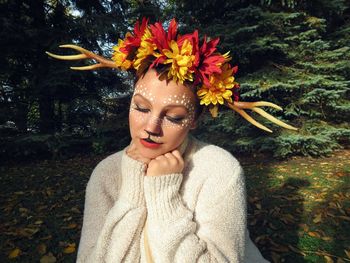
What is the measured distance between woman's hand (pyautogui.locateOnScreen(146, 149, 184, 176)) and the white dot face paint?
0.18m

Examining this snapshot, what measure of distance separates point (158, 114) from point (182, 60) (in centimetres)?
32

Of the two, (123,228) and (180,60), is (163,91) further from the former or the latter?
(123,228)

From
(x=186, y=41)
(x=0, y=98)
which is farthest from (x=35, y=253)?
(x=0, y=98)

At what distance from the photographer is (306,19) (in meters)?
6.68

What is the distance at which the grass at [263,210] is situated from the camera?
3.31 meters

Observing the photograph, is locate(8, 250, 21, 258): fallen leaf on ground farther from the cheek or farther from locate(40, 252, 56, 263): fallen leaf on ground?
the cheek

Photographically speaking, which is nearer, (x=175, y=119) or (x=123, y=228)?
(x=123, y=228)

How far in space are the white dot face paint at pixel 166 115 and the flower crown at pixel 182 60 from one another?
0.31 ft

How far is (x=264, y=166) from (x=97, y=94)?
5.45m

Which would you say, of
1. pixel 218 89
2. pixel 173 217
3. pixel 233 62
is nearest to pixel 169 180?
pixel 173 217

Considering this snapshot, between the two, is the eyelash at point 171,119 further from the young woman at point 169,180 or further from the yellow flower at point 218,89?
the yellow flower at point 218,89

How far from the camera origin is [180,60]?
1.49 meters

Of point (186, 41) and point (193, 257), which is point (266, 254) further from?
point (186, 41)

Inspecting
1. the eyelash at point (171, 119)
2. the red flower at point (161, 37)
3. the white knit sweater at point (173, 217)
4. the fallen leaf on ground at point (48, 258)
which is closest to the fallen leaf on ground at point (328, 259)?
the white knit sweater at point (173, 217)
